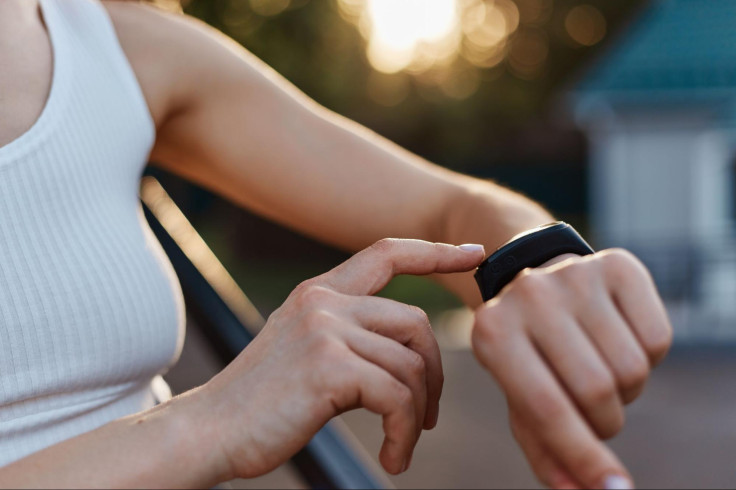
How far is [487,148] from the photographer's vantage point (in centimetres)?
2356

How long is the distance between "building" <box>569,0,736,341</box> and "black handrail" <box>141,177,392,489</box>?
1099cm

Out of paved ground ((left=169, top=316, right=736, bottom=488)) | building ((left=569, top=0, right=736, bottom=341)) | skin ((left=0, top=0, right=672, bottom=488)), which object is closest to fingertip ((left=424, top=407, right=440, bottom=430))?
skin ((left=0, top=0, right=672, bottom=488))

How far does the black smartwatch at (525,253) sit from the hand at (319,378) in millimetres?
70

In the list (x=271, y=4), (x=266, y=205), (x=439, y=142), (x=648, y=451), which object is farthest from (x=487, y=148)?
(x=266, y=205)

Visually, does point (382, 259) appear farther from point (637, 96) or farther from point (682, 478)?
point (637, 96)

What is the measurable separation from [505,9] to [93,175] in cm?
2722

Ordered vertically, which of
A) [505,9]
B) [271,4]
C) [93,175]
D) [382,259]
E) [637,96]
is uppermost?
[382,259]

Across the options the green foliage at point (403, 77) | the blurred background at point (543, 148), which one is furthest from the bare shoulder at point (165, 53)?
the green foliage at point (403, 77)

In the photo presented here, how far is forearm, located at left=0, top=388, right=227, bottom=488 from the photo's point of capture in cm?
74

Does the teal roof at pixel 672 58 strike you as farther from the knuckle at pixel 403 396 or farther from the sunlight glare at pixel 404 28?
the knuckle at pixel 403 396

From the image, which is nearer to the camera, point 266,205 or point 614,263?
point 614,263

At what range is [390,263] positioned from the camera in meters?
0.81

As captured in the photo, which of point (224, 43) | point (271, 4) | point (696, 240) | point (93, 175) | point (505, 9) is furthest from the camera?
point (505, 9)

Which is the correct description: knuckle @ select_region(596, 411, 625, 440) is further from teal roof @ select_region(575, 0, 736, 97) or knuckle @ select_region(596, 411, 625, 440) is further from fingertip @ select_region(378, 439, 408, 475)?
teal roof @ select_region(575, 0, 736, 97)
